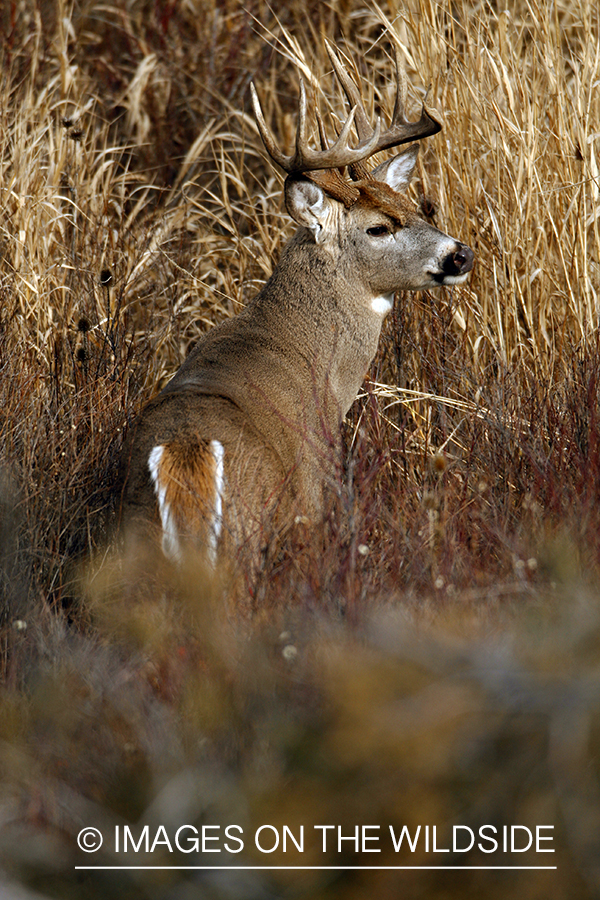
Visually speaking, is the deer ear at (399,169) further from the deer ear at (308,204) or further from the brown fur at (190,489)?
the brown fur at (190,489)

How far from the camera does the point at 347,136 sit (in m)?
4.17

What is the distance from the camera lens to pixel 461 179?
5285 mm

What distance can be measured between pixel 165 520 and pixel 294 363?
1.18 meters

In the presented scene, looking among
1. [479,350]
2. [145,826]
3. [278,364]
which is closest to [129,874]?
[145,826]

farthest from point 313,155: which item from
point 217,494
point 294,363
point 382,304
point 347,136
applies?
point 217,494

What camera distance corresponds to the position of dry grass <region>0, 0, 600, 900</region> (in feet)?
Answer: 6.14

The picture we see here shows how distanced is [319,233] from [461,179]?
1249mm

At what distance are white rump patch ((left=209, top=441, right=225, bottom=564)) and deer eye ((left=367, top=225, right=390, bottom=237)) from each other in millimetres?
1510

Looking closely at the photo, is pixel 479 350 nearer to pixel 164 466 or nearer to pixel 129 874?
pixel 164 466

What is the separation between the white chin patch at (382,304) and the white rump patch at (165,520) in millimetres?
1608

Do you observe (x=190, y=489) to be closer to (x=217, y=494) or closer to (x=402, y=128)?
(x=217, y=494)

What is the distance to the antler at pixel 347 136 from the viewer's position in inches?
163

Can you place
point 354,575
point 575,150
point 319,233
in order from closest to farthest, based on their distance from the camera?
point 354,575 → point 319,233 → point 575,150

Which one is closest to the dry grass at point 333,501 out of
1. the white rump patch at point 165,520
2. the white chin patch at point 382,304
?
the white rump patch at point 165,520
